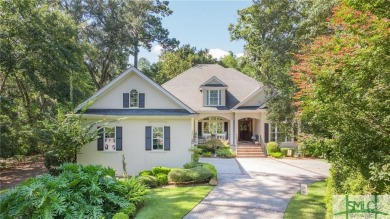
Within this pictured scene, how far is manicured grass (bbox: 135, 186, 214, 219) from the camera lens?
33.3 ft

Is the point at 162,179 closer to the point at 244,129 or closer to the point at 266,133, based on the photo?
the point at 266,133

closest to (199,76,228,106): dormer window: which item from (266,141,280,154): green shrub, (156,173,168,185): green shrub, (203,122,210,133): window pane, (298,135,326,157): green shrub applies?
(203,122,210,133): window pane

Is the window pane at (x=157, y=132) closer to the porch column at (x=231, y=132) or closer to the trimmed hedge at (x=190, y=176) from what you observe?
the trimmed hedge at (x=190, y=176)

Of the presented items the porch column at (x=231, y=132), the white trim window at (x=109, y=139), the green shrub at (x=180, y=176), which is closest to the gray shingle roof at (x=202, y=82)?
the porch column at (x=231, y=132)

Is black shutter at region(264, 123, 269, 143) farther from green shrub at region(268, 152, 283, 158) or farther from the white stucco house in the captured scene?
the white stucco house

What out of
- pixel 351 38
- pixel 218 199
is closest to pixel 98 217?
pixel 218 199

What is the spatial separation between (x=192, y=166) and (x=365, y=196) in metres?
10.3

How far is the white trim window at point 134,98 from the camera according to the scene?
59.8 ft

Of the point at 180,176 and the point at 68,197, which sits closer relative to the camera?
the point at 68,197

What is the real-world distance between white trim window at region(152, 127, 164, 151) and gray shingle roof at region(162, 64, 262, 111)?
9.59 meters

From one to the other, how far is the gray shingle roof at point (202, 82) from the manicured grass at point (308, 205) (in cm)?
1518

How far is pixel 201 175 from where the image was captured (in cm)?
1467

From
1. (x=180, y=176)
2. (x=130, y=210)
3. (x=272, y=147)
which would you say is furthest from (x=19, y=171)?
(x=272, y=147)

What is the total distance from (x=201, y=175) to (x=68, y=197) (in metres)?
6.95
